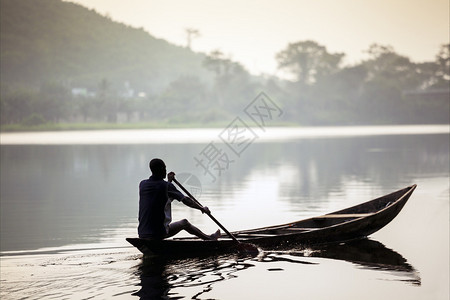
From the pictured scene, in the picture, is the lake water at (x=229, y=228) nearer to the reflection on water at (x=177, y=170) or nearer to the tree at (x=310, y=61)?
the reflection on water at (x=177, y=170)

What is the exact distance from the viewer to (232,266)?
789 cm

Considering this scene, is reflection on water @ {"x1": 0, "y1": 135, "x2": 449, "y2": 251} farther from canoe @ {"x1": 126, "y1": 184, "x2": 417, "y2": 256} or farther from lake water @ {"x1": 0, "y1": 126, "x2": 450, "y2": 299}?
canoe @ {"x1": 126, "y1": 184, "x2": 417, "y2": 256}

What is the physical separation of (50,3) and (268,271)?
5607 inches

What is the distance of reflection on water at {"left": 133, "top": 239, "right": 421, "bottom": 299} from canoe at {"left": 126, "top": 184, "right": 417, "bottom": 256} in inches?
4.4

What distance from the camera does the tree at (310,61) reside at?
10038cm

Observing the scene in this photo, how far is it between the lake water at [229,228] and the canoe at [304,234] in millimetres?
132

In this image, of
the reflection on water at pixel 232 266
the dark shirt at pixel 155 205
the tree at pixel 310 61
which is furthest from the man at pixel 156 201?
the tree at pixel 310 61

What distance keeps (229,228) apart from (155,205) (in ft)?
11.6

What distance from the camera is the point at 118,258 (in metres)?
8.20

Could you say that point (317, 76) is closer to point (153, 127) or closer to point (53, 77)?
point (153, 127)

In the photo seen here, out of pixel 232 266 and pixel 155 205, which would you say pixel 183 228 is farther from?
pixel 232 266

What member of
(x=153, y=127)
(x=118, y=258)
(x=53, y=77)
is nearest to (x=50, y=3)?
(x=53, y=77)

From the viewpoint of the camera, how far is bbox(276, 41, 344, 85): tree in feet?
329

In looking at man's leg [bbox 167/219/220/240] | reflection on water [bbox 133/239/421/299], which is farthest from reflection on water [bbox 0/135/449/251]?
reflection on water [bbox 133/239/421/299]
